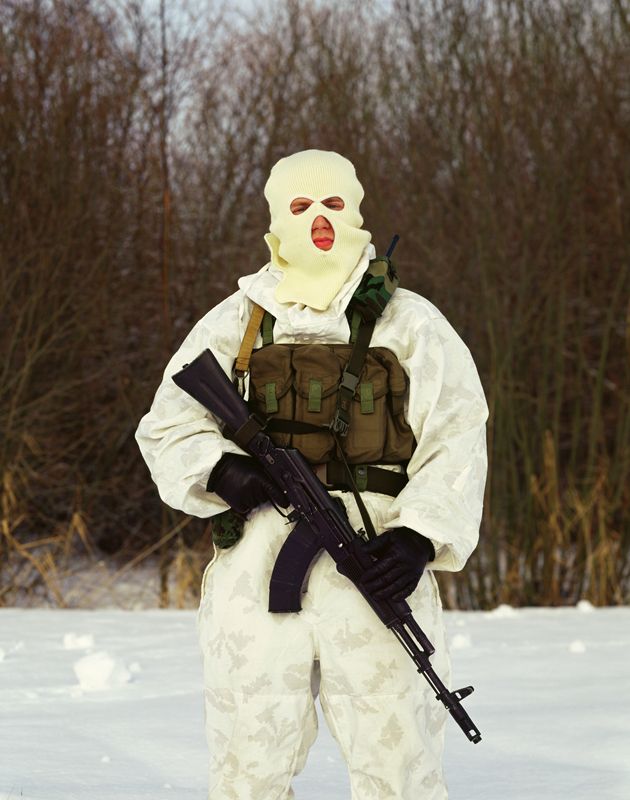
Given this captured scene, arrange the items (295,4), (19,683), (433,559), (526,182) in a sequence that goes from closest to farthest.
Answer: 1. (433,559)
2. (19,683)
3. (526,182)
4. (295,4)

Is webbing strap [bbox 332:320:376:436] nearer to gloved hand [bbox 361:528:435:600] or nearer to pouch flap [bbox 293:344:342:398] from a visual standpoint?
pouch flap [bbox 293:344:342:398]

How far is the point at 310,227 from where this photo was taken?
2734 millimetres

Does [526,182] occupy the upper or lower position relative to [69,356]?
upper

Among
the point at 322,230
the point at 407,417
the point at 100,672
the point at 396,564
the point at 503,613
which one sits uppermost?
the point at 322,230

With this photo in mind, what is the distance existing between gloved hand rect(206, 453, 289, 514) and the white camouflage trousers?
7 centimetres

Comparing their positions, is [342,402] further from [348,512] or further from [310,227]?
[310,227]

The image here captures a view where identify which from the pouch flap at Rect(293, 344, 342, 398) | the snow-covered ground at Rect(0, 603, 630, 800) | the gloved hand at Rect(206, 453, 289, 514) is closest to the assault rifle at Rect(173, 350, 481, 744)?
the gloved hand at Rect(206, 453, 289, 514)

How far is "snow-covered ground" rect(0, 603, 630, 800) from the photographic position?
3.64m

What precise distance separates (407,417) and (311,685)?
0.61 metres

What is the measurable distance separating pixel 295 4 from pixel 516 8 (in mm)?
2887

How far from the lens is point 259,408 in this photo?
2.67 metres

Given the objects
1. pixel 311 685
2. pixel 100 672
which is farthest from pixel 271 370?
pixel 100 672

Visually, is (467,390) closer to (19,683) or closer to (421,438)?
(421,438)

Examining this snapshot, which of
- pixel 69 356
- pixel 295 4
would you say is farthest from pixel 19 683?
pixel 295 4
